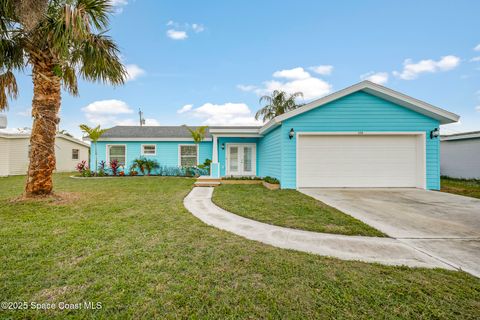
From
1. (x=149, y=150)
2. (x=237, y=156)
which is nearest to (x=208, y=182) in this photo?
(x=237, y=156)

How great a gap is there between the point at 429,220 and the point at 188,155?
12.5 metres

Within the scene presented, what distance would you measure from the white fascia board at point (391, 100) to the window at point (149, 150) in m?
9.32

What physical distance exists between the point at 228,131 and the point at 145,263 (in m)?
8.82

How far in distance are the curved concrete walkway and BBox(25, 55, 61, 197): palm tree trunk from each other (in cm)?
508

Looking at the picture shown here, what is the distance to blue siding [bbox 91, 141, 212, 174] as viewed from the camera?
1384 centimetres

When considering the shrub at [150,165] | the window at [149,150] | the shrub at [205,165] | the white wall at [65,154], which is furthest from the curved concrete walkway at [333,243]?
the white wall at [65,154]

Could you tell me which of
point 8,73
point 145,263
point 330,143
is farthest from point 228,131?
point 145,263

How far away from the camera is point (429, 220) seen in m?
4.36

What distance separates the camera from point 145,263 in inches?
99.4

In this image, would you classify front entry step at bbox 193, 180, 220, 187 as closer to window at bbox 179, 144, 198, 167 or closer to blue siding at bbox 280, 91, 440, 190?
blue siding at bbox 280, 91, 440, 190

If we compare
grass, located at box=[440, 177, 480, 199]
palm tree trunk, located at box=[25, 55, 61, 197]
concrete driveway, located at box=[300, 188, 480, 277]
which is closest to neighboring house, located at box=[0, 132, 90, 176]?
palm tree trunk, located at box=[25, 55, 61, 197]

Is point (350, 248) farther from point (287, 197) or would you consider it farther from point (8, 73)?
point (8, 73)

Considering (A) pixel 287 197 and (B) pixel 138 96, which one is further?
(B) pixel 138 96

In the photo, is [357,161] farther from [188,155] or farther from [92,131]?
[92,131]
